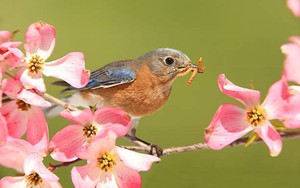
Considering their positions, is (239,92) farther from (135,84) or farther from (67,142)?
(135,84)

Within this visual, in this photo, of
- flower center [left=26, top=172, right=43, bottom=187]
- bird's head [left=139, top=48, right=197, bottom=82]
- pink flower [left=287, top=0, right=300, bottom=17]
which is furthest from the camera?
bird's head [left=139, top=48, right=197, bottom=82]

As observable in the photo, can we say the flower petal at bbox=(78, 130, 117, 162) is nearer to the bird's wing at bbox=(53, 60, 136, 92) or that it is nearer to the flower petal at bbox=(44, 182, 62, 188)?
the flower petal at bbox=(44, 182, 62, 188)

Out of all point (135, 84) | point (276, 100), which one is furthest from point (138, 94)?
point (276, 100)

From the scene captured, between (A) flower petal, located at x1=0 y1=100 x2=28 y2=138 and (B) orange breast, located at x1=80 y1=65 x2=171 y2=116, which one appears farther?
(B) orange breast, located at x1=80 y1=65 x2=171 y2=116

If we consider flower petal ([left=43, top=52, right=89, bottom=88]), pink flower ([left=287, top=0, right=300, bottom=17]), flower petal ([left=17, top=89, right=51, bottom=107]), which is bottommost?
flower petal ([left=17, top=89, right=51, bottom=107])

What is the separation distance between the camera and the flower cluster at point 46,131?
1.32 ft

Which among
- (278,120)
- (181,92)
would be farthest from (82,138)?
(181,92)

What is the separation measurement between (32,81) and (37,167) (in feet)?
0.24

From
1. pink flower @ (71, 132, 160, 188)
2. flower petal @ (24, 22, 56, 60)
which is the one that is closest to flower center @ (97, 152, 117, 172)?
pink flower @ (71, 132, 160, 188)

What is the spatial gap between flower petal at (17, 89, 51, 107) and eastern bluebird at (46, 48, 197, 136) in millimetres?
163

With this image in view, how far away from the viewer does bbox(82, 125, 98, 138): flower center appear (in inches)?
16.4

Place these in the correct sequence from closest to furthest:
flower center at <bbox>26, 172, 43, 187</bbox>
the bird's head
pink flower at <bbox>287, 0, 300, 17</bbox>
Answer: pink flower at <bbox>287, 0, 300, 17</bbox>, flower center at <bbox>26, 172, 43, 187</bbox>, the bird's head

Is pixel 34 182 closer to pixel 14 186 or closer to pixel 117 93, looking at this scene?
pixel 14 186

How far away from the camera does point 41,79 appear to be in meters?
0.43
